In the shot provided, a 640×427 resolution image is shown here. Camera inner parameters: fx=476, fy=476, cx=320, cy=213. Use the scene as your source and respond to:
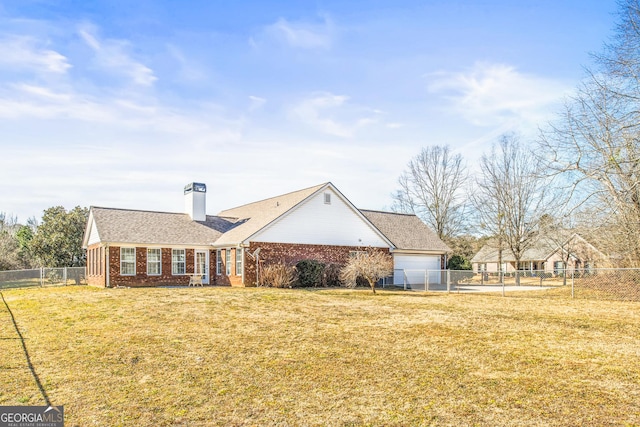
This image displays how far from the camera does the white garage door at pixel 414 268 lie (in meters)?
29.8

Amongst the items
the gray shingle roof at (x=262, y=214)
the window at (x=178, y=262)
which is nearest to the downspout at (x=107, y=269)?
the window at (x=178, y=262)

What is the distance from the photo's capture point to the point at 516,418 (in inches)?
227

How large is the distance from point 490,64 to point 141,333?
41.6 feet

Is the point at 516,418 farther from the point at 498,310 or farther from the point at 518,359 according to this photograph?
the point at 498,310

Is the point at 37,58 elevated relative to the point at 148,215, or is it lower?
elevated

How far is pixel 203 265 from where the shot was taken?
27.9 m

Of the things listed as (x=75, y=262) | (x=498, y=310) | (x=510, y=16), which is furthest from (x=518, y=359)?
(x=75, y=262)

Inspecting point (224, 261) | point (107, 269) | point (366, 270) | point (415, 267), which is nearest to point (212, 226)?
point (224, 261)

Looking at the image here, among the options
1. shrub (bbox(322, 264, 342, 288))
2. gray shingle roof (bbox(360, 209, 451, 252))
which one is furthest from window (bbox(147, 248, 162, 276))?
gray shingle roof (bbox(360, 209, 451, 252))

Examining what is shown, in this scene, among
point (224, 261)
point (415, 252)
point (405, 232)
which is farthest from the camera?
point (405, 232)

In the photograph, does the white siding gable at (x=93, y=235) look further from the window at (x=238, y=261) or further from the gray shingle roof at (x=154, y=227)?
the window at (x=238, y=261)

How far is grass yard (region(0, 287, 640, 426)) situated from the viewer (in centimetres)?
598

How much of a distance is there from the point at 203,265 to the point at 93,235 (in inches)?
263

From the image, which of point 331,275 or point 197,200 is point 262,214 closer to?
point 197,200
